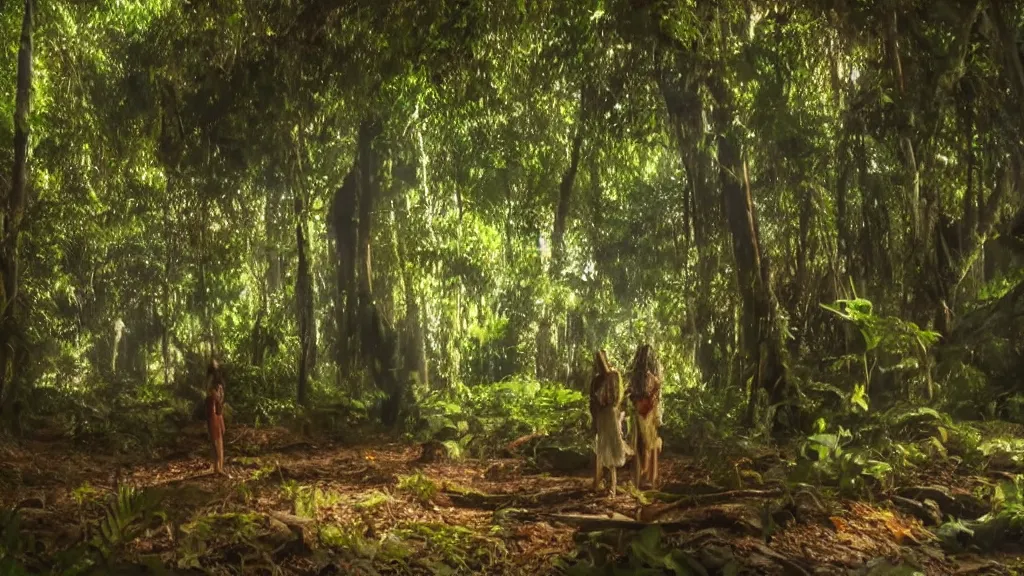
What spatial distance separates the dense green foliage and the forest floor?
10.4ft

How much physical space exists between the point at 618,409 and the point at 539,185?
459 inches

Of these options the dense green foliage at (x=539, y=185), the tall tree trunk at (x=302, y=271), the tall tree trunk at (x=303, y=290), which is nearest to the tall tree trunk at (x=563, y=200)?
the dense green foliage at (x=539, y=185)

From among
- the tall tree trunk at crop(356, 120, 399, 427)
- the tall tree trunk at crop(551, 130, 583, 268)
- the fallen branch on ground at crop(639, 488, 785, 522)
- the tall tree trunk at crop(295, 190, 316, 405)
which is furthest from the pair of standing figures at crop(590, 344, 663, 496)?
the tall tree trunk at crop(551, 130, 583, 268)

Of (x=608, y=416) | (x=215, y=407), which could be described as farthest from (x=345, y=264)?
(x=608, y=416)

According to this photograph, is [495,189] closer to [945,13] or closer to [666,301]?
[666,301]

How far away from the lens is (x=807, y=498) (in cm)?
737

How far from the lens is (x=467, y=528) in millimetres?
7406

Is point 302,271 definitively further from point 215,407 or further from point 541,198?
point 541,198

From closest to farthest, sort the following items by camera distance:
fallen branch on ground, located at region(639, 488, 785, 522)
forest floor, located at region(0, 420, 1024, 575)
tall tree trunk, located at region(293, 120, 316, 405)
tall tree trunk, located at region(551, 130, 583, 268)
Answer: forest floor, located at region(0, 420, 1024, 575) < fallen branch on ground, located at region(639, 488, 785, 522) < tall tree trunk, located at region(293, 120, 316, 405) < tall tree trunk, located at region(551, 130, 583, 268)

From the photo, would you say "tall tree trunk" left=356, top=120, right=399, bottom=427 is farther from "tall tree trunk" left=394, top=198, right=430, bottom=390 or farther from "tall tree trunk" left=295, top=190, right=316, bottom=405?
"tall tree trunk" left=295, top=190, right=316, bottom=405

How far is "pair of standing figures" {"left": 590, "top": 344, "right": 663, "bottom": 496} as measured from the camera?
851cm

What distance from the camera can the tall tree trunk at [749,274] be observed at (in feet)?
37.9

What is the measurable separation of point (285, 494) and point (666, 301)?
1112 centimetres

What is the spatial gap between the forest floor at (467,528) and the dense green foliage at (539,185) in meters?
3.17
